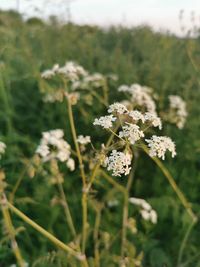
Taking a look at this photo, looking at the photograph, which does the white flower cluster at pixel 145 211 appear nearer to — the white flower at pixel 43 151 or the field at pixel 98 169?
the field at pixel 98 169

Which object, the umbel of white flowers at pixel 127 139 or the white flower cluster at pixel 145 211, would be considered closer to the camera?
the umbel of white flowers at pixel 127 139

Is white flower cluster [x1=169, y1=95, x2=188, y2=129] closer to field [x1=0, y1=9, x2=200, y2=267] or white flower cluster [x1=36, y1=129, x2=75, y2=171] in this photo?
field [x1=0, y1=9, x2=200, y2=267]

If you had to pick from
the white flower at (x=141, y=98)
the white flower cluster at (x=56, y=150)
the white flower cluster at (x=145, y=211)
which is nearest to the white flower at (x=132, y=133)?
the white flower cluster at (x=56, y=150)

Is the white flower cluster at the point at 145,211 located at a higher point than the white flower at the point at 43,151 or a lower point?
higher

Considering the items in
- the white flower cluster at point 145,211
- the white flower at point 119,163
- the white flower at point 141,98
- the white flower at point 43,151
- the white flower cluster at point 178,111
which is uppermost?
the white flower cluster at point 178,111

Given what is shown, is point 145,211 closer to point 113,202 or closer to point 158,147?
point 113,202

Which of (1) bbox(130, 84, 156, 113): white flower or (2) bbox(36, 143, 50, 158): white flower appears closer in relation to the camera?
(2) bbox(36, 143, 50, 158): white flower

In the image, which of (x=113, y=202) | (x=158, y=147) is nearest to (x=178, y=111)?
(x=113, y=202)

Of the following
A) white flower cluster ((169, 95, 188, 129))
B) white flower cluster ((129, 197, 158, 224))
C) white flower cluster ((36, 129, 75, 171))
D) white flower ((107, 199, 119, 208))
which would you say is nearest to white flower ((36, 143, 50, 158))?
white flower cluster ((36, 129, 75, 171))

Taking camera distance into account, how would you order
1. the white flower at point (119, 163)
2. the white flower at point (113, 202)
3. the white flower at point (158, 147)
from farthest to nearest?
the white flower at point (113, 202) → the white flower at point (158, 147) → the white flower at point (119, 163)

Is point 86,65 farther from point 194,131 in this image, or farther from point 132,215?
point 132,215
